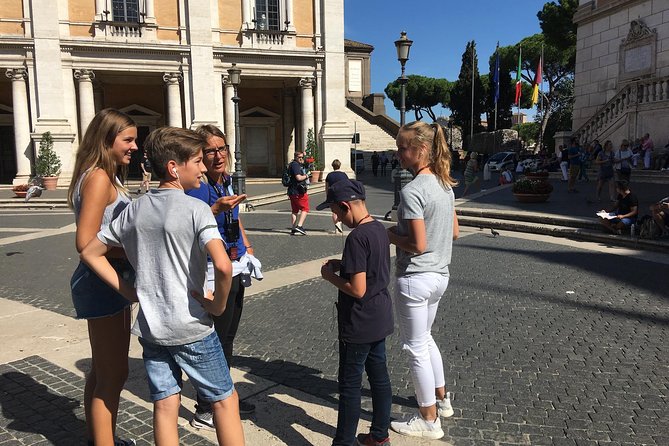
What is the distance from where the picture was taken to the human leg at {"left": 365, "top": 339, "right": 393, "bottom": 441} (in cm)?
293

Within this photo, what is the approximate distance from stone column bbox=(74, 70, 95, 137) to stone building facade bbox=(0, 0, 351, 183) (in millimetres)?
47

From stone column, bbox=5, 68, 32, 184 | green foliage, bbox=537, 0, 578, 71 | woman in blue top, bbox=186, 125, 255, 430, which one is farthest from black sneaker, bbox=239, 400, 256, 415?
green foliage, bbox=537, 0, 578, 71

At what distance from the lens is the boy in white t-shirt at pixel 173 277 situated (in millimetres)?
2314

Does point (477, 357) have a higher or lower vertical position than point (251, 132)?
lower

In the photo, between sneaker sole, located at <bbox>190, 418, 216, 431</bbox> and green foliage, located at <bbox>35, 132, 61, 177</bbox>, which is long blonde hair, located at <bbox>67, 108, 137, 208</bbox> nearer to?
sneaker sole, located at <bbox>190, 418, 216, 431</bbox>

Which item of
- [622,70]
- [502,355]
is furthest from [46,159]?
[622,70]

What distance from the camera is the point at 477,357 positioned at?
449 cm

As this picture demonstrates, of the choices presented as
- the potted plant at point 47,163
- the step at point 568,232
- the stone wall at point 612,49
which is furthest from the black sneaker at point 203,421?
the potted plant at point 47,163

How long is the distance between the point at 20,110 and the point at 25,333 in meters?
22.9

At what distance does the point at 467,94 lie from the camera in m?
52.1

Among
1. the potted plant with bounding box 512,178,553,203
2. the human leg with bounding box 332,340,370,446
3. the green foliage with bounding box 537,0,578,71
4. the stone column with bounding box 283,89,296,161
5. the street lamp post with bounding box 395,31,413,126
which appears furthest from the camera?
the green foliage with bounding box 537,0,578,71

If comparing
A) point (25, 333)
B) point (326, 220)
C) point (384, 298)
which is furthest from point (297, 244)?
point (384, 298)

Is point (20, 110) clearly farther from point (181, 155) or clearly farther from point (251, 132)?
point (181, 155)

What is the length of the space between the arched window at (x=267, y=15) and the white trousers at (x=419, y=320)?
84.9ft
